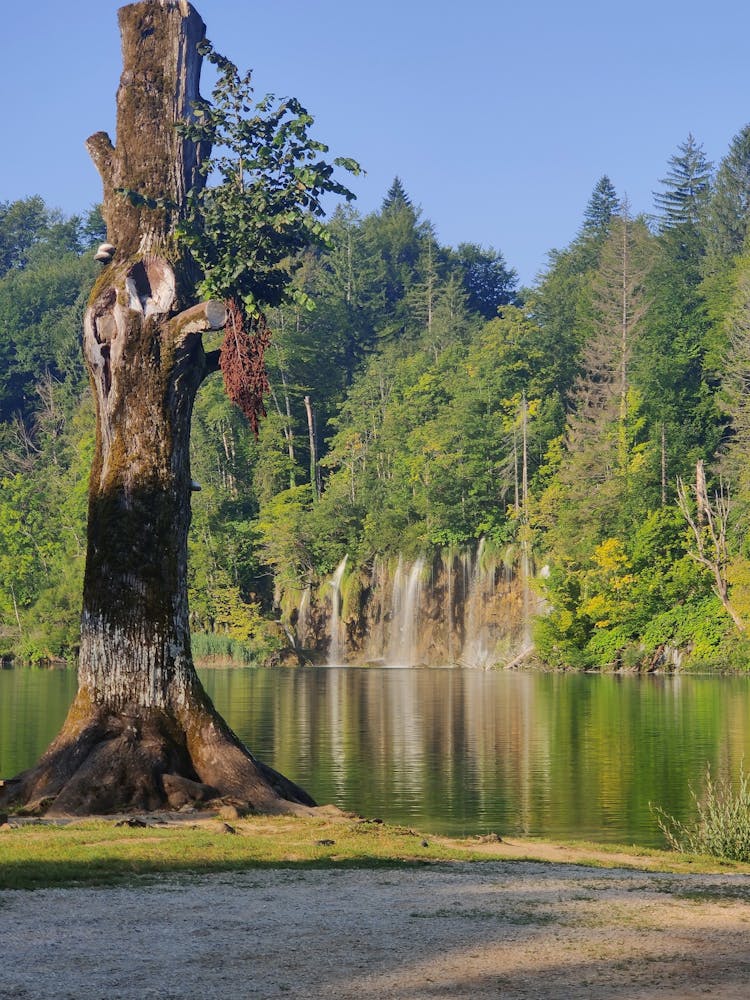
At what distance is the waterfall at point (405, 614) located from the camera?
7138cm

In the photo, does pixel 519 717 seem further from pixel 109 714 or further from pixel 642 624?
pixel 642 624

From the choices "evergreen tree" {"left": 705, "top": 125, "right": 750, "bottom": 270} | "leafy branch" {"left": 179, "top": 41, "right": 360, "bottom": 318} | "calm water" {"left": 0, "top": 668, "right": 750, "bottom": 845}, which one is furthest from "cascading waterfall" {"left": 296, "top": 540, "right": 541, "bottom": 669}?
"leafy branch" {"left": 179, "top": 41, "right": 360, "bottom": 318}

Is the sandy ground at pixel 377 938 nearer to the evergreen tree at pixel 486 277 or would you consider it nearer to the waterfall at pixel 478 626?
the waterfall at pixel 478 626

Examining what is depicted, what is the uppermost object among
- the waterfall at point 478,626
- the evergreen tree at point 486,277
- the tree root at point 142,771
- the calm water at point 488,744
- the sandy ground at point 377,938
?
the evergreen tree at point 486,277

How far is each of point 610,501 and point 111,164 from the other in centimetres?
5207

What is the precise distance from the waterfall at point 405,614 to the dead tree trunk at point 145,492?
55.1 m

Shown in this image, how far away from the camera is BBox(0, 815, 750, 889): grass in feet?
34.2

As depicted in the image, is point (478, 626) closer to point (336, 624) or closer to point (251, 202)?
point (336, 624)

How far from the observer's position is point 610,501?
221 feet

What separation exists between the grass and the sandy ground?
1.57 feet

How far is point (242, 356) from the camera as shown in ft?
53.8

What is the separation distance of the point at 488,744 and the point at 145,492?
45.7 feet

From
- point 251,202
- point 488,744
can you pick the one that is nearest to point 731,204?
point 488,744

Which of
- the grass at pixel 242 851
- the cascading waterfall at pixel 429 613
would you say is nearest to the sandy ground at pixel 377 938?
the grass at pixel 242 851
